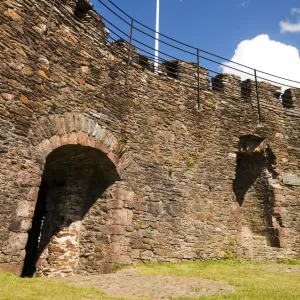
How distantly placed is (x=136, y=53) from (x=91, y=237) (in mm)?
5366

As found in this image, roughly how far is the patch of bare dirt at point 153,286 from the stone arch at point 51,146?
1.31 meters

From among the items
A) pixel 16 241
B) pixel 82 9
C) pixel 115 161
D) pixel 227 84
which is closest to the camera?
pixel 16 241

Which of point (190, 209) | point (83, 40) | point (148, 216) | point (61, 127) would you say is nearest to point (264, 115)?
point (190, 209)

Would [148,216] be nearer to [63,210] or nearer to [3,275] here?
[63,210]

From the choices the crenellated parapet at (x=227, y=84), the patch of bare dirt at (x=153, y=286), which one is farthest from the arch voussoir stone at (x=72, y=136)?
the crenellated parapet at (x=227, y=84)

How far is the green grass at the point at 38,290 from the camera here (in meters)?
3.68

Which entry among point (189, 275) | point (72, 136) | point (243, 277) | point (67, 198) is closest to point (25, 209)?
point (72, 136)

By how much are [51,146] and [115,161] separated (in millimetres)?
1784

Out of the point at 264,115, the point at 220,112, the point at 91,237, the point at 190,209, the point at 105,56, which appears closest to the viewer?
the point at 91,237

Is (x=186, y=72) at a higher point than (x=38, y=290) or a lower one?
higher

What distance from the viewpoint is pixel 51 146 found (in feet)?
20.0

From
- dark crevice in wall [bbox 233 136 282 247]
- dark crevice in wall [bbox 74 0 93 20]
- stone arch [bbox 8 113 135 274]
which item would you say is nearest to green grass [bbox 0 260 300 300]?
stone arch [bbox 8 113 135 274]

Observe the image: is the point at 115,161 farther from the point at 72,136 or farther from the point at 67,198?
the point at 67,198

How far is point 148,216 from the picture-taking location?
25.4ft
